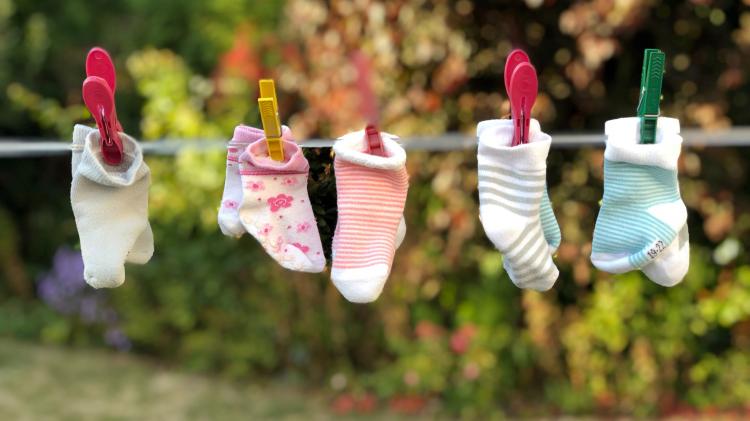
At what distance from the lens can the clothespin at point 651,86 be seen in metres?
1.16

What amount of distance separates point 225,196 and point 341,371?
2.20m

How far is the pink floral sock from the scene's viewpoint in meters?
1.29

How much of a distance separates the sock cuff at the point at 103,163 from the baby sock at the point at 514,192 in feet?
1.60

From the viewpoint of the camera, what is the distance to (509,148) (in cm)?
117

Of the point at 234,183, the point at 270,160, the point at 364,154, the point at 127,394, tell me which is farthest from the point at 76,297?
the point at 364,154

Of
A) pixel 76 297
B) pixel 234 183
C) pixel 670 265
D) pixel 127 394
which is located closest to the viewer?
pixel 670 265

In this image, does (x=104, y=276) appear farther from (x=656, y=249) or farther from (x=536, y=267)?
(x=656, y=249)

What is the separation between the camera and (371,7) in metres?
2.89

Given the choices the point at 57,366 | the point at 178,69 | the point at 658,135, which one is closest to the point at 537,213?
the point at 658,135

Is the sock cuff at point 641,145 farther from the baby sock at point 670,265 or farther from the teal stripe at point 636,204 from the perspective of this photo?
the baby sock at point 670,265

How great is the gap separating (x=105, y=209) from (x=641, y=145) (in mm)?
750

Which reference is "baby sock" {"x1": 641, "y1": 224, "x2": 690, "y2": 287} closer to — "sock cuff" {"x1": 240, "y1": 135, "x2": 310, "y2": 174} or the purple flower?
"sock cuff" {"x1": 240, "y1": 135, "x2": 310, "y2": 174}

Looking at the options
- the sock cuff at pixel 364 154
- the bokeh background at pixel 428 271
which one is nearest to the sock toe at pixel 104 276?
the sock cuff at pixel 364 154

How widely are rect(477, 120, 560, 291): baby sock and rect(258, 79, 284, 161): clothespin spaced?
11.1 inches
